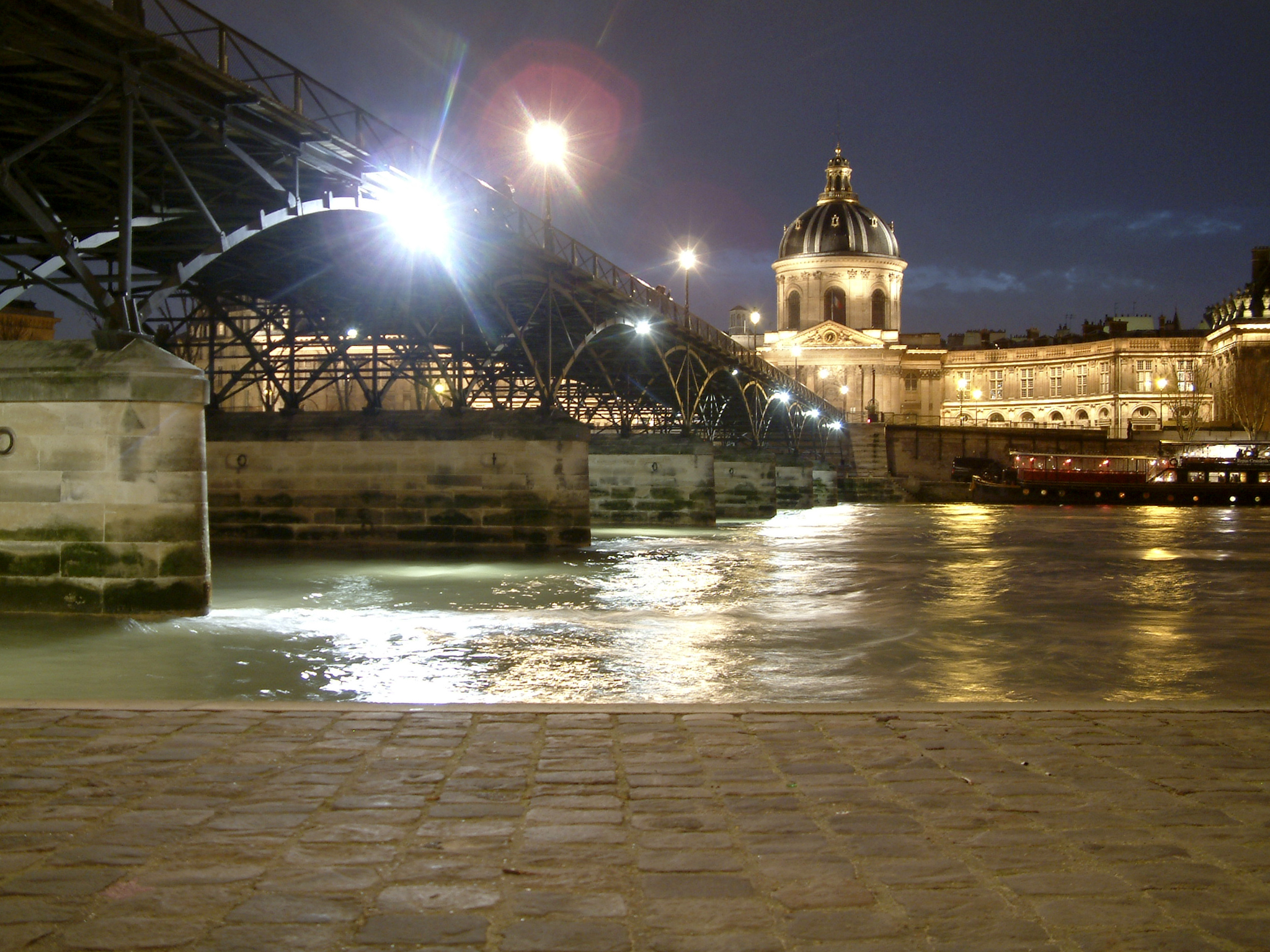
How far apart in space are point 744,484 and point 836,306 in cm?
11215

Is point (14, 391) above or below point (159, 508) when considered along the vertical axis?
above

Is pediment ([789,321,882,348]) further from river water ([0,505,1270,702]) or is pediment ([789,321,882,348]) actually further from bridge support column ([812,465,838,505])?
river water ([0,505,1270,702])

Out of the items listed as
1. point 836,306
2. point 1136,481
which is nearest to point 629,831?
point 1136,481

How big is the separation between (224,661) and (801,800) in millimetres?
7240

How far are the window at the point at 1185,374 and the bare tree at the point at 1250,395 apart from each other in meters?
18.7

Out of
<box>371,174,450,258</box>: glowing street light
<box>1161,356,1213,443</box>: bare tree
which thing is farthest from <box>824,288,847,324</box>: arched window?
<box>371,174,450,258</box>: glowing street light

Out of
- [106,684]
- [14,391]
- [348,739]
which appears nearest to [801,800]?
[348,739]

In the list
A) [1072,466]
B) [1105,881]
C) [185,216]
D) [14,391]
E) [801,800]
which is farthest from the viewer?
[1072,466]

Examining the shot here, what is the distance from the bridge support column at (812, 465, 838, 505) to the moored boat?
10.4 metres

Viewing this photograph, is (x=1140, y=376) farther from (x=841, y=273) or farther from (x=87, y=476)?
(x=87, y=476)

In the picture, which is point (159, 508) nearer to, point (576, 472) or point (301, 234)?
point (301, 234)

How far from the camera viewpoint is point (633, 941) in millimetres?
3900

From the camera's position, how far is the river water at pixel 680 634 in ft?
32.0

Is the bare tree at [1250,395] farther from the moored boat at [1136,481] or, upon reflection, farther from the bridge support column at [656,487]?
the bridge support column at [656,487]
